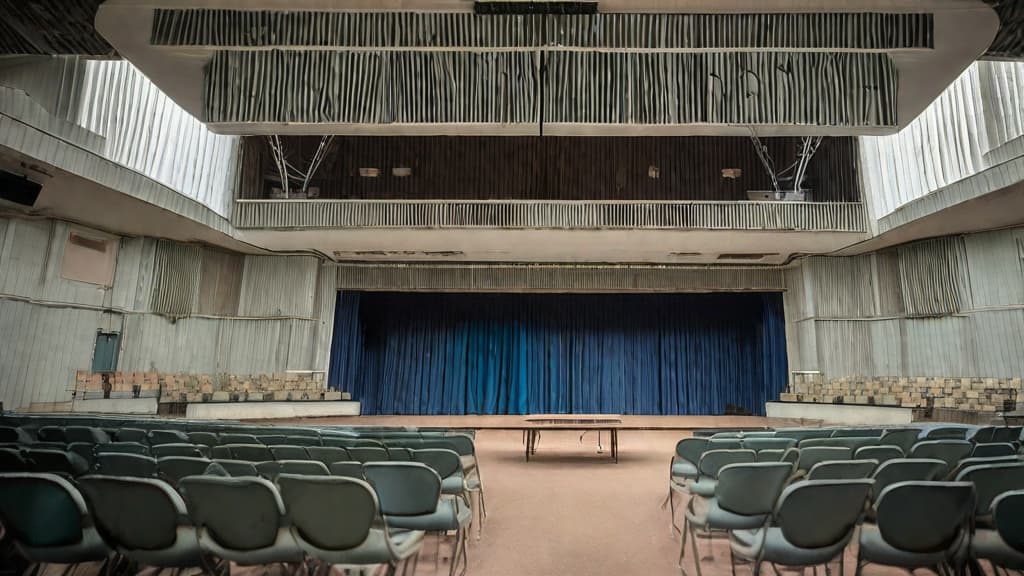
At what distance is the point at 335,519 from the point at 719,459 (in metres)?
2.69

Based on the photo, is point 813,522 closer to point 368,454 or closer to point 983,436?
point 368,454

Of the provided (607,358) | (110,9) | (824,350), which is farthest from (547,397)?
(110,9)

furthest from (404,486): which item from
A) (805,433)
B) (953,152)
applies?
(953,152)

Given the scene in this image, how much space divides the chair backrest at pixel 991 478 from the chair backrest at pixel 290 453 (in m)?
3.80

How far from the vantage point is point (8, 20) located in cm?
688

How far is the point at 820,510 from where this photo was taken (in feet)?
7.91

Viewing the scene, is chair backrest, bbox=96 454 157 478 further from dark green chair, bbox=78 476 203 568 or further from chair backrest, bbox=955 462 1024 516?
chair backrest, bbox=955 462 1024 516

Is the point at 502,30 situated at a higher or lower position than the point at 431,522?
higher

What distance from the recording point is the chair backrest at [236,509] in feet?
7.52

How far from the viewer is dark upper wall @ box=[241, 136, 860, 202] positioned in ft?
51.0

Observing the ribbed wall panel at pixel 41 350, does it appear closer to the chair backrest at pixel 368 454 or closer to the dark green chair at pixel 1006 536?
the chair backrest at pixel 368 454

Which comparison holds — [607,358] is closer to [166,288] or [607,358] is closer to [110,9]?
[166,288]

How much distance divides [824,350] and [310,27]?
1484 cm

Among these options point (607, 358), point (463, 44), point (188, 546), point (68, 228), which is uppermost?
point (463, 44)
